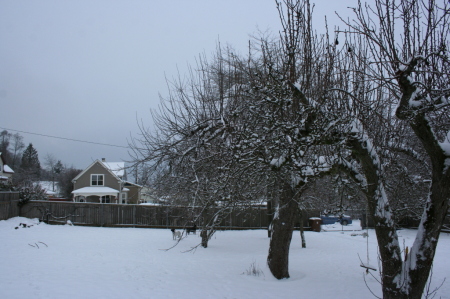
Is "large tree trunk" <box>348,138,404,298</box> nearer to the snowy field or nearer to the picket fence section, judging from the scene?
the snowy field

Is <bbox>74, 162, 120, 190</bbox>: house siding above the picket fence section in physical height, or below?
above

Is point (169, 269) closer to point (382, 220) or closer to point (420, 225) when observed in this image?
point (382, 220)

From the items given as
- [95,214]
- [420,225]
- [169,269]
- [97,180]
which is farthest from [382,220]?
[97,180]

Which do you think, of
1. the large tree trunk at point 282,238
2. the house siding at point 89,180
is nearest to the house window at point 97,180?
the house siding at point 89,180

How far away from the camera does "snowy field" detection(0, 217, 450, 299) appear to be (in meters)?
7.98

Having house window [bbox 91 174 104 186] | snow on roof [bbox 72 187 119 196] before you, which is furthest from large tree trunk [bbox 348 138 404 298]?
house window [bbox 91 174 104 186]

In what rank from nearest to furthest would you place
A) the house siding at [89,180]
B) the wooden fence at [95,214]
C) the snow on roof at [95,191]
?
the wooden fence at [95,214] → the snow on roof at [95,191] → the house siding at [89,180]

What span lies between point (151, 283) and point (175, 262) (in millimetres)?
3040

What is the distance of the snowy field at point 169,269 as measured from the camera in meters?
7.98

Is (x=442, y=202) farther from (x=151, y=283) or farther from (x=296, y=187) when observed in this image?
(x=151, y=283)

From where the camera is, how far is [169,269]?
1059cm

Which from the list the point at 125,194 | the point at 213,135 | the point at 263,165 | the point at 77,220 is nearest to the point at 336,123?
the point at 263,165

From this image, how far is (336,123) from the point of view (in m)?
4.98

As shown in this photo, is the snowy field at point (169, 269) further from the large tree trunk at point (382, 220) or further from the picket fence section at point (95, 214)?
the picket fence section at point (95, 214)
